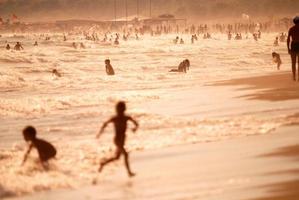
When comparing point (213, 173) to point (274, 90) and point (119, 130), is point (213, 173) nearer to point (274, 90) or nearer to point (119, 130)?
point (119, 130)

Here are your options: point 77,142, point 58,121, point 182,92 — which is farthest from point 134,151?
point 182,92

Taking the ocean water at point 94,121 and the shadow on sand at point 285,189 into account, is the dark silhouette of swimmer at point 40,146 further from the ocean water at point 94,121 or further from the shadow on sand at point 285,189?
the shadow on sand at point 285,189

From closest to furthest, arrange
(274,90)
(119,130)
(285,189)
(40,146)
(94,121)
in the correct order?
(285,189) < (119,130) < (40,146) < (94,121) < (274,90)

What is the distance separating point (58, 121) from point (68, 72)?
20.0 metres

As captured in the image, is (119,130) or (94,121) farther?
(94,121)

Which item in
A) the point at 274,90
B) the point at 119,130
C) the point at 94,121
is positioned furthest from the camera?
the point at 274,90

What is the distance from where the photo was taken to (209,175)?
7508 millimetres

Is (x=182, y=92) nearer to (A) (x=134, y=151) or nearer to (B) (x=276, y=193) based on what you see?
(A) (x=134, y=151)

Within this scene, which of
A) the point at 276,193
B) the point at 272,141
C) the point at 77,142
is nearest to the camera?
the point at 276,193

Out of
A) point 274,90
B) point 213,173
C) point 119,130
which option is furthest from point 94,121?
point 213,173

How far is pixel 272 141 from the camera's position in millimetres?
9445

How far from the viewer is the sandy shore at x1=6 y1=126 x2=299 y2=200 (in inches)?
266

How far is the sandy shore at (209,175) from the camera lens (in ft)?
22.2

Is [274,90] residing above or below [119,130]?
below
